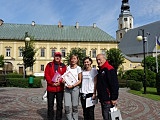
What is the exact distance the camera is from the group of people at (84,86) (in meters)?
4.67

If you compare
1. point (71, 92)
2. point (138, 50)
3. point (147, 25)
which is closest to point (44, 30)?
point (138, 50)

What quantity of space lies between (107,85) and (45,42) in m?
42.4

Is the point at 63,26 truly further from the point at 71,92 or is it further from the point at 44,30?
the point at 71,92

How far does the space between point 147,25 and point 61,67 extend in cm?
7150

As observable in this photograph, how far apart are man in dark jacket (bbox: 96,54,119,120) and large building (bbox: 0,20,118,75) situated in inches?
1564

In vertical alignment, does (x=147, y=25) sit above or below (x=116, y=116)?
above

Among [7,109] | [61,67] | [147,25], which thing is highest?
[147,25]

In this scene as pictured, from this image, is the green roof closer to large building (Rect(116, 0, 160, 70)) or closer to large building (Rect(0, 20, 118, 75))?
large building (Rect(0, 20, 118, 75))

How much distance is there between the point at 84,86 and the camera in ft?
17.9

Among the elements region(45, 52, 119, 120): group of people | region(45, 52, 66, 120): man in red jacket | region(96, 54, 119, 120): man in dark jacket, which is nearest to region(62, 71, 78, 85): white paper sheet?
region(45, 52, 119, 120): group of people

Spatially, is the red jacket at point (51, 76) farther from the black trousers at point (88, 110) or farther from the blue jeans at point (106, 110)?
the blue jeans at point (106, 110)

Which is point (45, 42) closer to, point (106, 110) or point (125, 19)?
point (106, 110)

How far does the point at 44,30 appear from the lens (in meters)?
48.4

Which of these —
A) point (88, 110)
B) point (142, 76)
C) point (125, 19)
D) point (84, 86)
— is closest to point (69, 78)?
point (84, 86)
